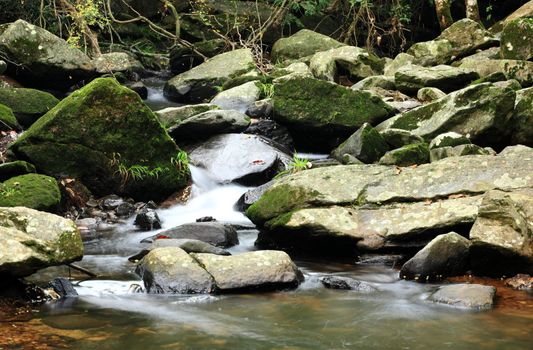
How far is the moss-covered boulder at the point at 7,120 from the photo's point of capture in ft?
31.9

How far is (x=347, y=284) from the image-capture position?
5699 millimetres

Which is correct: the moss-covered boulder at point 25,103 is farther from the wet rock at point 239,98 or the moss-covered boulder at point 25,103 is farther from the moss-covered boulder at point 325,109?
the moss-covered boulder at point 325,109

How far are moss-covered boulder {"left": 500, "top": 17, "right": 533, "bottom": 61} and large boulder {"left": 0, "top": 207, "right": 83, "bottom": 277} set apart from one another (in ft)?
31.1

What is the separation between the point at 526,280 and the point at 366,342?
74.4 inches

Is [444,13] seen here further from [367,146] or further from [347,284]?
[347,284]

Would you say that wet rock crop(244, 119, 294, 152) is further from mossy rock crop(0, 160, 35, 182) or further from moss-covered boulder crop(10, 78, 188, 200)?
mossy rock crop(0, 160, 35, 182)

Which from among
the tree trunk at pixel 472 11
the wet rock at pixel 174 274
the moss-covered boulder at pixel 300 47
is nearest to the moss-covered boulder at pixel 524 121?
the wet rock at pixel 174 274

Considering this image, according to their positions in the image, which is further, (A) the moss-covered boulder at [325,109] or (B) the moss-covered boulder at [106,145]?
(A) the moss-covered boulder at [325,109]

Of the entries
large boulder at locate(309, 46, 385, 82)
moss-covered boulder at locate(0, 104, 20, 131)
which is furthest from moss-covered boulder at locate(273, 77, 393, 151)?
large boulder at locate(309, 46, 385, 82)

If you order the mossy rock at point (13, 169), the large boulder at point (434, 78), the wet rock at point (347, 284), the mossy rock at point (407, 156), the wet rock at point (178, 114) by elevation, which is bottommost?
the wet rock at point (347, 284)

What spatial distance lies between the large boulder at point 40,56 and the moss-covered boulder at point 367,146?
236 inches

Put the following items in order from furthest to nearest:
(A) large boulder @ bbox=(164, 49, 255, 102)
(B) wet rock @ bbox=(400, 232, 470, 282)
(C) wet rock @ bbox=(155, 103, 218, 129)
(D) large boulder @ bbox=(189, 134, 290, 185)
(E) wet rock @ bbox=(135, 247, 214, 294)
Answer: (A) large boulder @ bbox=(164, 49, 255, 102) < (C) wet rock @ bbox=(155, 103, 218, 129) < (D) large boulder @ bbox=(189, 134, 290, 185) < (B) wet rock @ bbox=(400, 232, 470, 282) < (E) wet rock @ bbox=(135, 247, 214, 294)

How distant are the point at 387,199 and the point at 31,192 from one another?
377cm

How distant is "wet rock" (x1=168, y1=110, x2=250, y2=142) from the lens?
9898 mm
